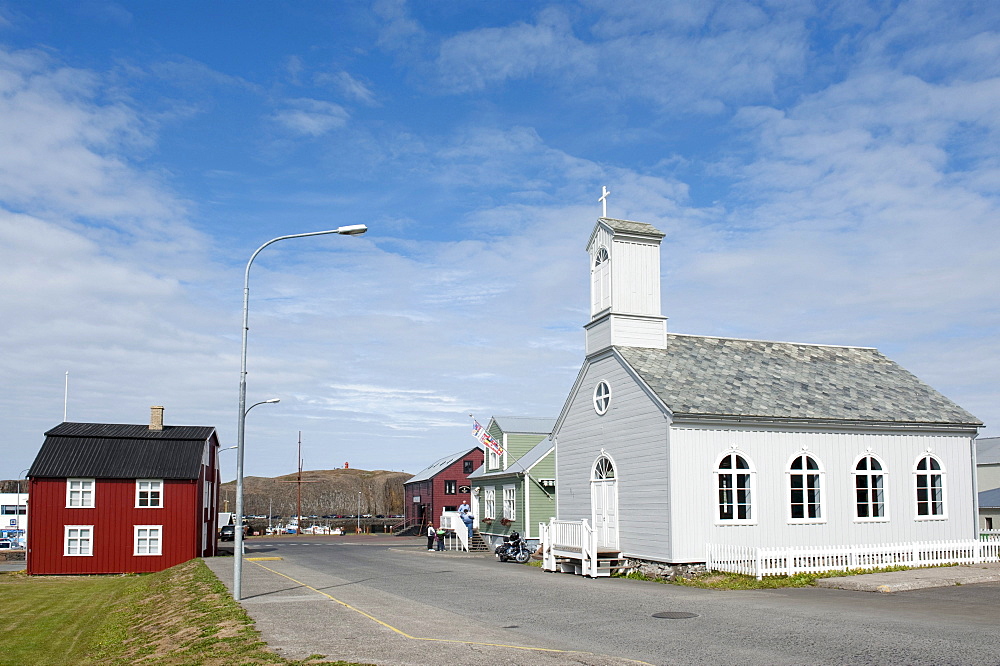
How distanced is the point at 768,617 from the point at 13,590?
3017 cm

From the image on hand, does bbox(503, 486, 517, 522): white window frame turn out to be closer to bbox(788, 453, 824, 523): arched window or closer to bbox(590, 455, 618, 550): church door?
bbox(590, 455, 618, 550): church door

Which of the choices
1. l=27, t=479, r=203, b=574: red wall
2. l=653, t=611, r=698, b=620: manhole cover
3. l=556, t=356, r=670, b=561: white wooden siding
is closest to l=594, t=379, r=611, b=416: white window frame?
l=556, t=356, r=670, b=561: white wooden siding

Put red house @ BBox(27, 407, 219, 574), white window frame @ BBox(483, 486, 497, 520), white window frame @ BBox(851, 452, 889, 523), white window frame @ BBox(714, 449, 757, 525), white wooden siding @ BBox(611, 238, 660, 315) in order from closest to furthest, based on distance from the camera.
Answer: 1. white window frame @ BBox(714, 449, 757, 525)
2. white window frame @ BBox(851, 452, 889, 523)
3. white wooden siding @ BBox(611, 238, 660, 315)
4. red house @ BBox(27, 407, 219, 574)
5. white window frame @ BBox(483, 486, 497, 520)

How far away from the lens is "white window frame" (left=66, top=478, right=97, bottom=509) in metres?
41.5

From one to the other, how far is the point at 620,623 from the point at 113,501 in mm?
33960

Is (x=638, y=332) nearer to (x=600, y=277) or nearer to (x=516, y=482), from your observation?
(x=600, y=277)

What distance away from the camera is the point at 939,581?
20156 millimetres

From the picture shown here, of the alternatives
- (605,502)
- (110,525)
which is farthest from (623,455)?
(110,525)

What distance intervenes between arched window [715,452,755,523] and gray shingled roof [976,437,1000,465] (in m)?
37.7

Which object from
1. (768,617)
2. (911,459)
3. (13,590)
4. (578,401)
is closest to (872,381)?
(911,459)

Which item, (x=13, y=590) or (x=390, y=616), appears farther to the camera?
(x=13, y=590)

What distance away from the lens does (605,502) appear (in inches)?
1075

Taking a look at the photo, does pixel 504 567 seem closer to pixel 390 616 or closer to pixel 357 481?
pixel 390 616

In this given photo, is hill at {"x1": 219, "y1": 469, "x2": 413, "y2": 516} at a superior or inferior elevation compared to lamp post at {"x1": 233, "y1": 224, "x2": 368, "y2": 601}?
inferior
